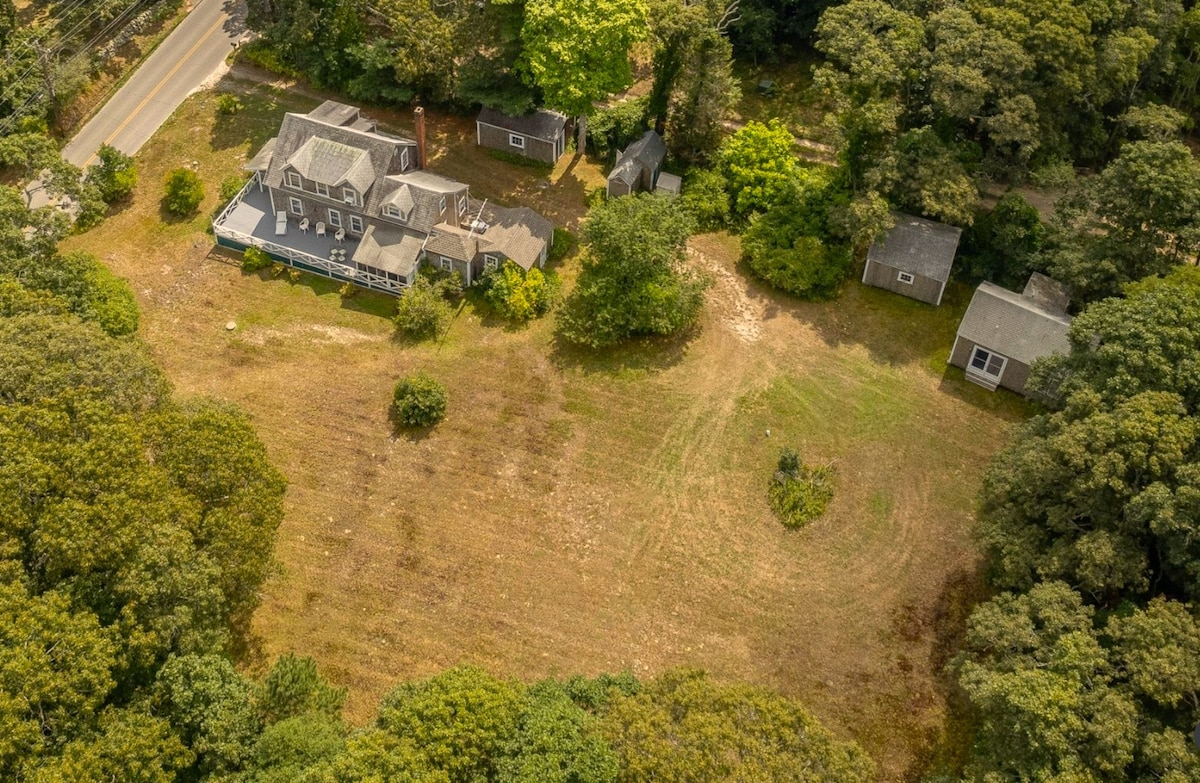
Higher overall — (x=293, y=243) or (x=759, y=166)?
(x=759, y=166)

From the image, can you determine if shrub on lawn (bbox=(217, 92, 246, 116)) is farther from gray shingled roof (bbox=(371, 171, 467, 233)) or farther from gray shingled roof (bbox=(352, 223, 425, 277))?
gray shingled roof (bbox=(352, 223, 425, 277))

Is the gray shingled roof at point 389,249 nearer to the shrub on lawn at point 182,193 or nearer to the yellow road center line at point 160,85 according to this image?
the shrub on lawn at point 182,193

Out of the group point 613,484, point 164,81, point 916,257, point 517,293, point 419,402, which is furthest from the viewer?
point 164,81

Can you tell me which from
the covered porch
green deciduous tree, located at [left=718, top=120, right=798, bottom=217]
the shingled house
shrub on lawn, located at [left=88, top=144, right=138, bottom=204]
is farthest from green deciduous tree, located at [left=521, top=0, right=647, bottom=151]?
shrub on lawn, located at [left=88, top=144, right=138, bottom=204]

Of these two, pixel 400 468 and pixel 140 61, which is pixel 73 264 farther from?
pixel 140 61

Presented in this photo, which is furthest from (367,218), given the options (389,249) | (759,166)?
(759,166)

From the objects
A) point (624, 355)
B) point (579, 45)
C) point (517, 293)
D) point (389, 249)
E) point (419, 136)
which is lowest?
point (624, 355)

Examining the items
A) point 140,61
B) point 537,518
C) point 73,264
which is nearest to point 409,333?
point 537,518

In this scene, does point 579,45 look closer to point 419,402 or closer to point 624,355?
point 624,355
